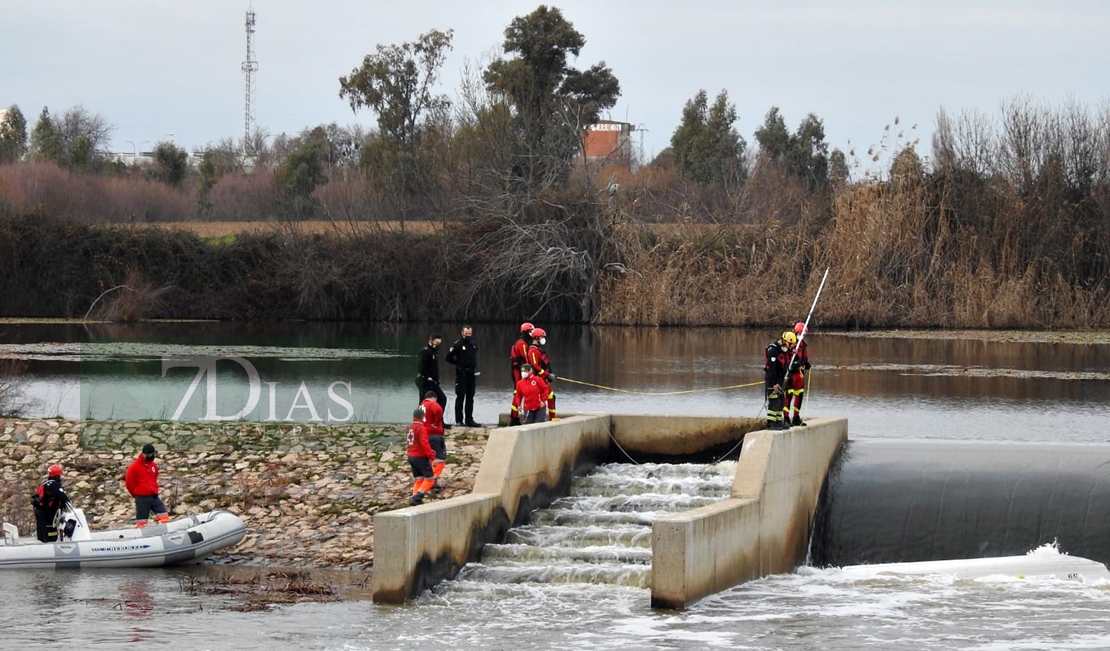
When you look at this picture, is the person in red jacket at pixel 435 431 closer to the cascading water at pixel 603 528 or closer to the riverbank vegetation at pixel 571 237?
the cascading water at pixel 603 528

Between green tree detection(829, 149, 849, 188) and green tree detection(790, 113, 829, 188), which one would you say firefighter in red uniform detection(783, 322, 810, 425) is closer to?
green tree detection(829, 149, 849, 188)

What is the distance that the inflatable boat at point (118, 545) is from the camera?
1877 centimetres

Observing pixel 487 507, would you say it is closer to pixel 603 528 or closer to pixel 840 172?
pixel 603 528

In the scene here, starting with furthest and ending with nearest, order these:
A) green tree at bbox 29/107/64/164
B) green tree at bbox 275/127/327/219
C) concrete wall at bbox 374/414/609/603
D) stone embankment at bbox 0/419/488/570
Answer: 1. green tree at bbox 29/107/64/164
2. green tree at bbox 275/127/327/219
3. stone embankment at bbox 0/419/488/570
4. concrete wall at bbox 374/414/609/603

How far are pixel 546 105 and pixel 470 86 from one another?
3.68 metres

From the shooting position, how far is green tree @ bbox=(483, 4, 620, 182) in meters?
62.6

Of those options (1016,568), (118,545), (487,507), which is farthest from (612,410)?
(118,545)

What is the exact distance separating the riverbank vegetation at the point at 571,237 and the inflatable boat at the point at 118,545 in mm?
37115

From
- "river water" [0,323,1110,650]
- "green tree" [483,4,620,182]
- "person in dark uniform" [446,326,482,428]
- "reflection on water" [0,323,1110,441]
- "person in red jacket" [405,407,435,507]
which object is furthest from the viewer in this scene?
"green tree" [483,4,620,182]

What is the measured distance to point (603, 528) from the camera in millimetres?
18859

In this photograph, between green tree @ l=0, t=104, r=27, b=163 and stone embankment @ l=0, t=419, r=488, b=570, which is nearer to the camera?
stone embankment @ l=0, t=419, r=488, b=570

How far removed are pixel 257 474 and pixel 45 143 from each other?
8030cm

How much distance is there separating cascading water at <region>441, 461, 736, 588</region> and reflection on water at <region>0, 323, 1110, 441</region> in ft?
19.7

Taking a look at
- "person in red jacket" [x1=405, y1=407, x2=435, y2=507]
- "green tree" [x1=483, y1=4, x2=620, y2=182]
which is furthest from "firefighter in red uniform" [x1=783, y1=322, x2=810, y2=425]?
"green tree" [x1=483, y1=4, x2=620, y2=182]
